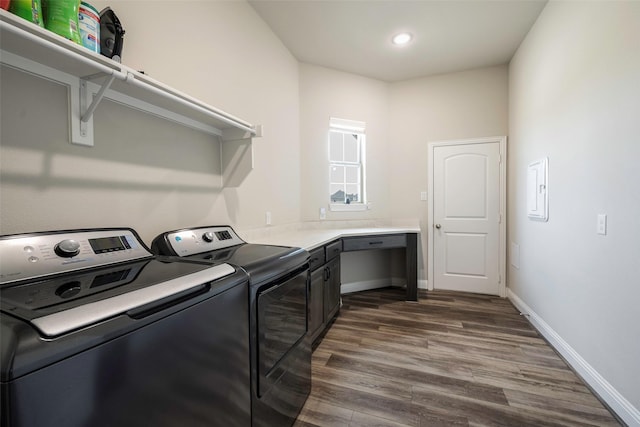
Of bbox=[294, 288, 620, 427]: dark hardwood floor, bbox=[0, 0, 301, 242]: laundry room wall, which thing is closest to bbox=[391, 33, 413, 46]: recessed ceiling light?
bbox=[0, 0, 301, 242]: laundry room wall

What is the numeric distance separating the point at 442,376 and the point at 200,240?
1.83m

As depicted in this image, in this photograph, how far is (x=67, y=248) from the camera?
958mm

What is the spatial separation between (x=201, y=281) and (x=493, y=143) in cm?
389

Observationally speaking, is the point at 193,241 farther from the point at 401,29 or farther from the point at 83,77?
the point at 401,29

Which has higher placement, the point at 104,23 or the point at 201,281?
the point at 104,23

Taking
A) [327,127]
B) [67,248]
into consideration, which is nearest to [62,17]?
[67,248]

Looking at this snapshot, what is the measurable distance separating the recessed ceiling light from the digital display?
312 centimetres

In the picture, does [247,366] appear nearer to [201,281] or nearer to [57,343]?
[201,281]

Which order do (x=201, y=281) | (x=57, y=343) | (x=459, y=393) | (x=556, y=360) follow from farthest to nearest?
(x=556, y=360) → (x=459, y=393) → (x=201, y=281) → (x=57, y=343)

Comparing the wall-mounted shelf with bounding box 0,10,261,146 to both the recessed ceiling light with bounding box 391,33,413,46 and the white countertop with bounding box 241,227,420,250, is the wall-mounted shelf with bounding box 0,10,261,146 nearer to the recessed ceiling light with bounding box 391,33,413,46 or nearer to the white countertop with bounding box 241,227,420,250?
the white countertop with bounding box 241,227,420,250

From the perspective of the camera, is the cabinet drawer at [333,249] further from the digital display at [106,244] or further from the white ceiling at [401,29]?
the white ceiling at [401,29]

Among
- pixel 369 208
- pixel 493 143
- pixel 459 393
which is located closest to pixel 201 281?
pixel 459 393

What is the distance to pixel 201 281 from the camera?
3.04 feet

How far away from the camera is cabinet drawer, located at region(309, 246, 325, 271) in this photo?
2162 mm
